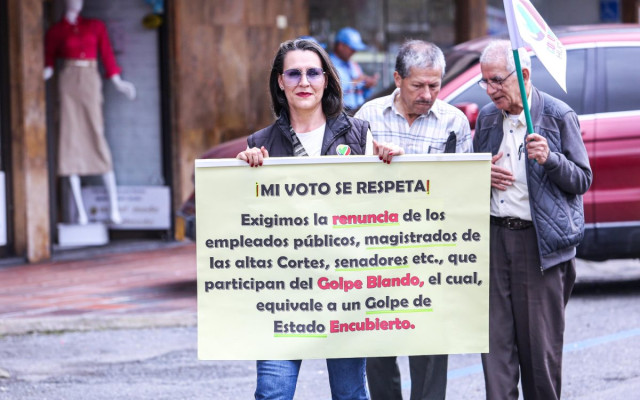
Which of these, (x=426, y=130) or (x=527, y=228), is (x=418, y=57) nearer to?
(x=426, y=130)

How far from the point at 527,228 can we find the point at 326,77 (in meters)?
1.06

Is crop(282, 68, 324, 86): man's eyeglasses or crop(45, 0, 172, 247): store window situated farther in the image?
crop(45, 0, 172, 247): store window

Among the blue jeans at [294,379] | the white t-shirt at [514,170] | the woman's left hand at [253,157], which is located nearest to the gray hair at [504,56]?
the white t-shirt at [514,170]

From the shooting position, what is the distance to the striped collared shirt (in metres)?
5.14

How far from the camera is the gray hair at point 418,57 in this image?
496 centimetres

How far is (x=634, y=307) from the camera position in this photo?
29.0 feet

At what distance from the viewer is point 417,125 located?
17.0ft

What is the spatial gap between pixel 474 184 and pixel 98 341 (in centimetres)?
417

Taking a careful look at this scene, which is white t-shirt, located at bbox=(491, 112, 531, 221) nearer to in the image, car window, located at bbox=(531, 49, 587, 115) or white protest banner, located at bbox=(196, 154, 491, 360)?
white protest banner, located at bbox=(196, 154, 491, 360)

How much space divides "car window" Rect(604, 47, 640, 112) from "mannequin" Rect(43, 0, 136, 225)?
5.19 metres

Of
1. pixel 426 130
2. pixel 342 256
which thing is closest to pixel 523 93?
pixel 426 130

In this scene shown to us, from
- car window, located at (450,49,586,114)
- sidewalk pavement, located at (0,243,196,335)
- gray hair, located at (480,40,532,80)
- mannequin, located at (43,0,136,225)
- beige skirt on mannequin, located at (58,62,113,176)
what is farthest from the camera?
beige skirt on mannequin, located at (58,62,113,176)

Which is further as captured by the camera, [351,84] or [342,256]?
[351,84]

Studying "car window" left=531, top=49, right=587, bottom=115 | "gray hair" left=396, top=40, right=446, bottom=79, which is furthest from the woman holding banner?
"car window" left=531, top=49, right=587, bottom=115
